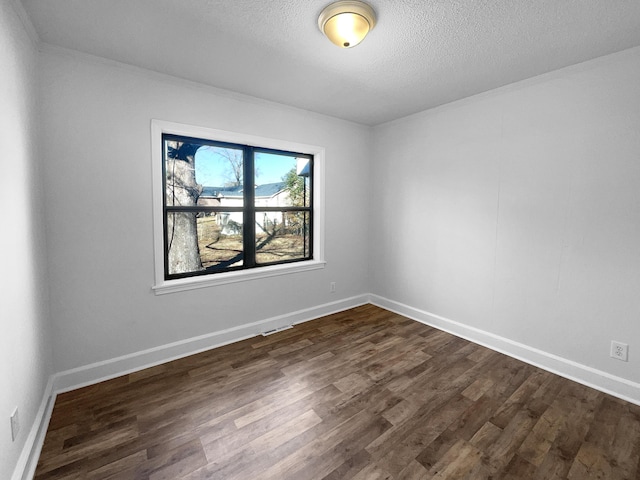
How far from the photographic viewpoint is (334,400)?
2115mm

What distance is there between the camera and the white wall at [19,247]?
1.38 meters

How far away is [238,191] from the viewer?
125 inches

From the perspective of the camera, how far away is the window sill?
2.64 metres

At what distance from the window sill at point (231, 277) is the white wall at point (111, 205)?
64 mm

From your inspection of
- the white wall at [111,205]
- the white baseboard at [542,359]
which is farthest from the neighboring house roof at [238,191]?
the white baseboard at [542,359]

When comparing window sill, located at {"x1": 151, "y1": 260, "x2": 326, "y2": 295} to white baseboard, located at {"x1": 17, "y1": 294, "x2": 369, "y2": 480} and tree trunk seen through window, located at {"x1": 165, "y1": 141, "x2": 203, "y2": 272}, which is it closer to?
tree trunk seen through window, located at {"x1": 165, "y1": 141, "x2": 203, "y2": 272}

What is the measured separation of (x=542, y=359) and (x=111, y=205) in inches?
155

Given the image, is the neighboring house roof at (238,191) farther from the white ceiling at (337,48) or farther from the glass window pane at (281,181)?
the white ceiling at (337,48)

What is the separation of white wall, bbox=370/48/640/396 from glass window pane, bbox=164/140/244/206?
6.96 feet

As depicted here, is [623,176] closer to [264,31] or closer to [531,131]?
[531,131]

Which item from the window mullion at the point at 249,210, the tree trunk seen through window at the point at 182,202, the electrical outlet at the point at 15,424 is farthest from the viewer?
the window mullion at the point at 249,210

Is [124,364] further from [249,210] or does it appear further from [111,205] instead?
[249,210]

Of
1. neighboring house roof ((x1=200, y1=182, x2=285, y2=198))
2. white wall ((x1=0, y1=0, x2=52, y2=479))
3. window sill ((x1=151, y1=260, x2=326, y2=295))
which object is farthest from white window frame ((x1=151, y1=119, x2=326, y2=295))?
white wall ((x1=0, y1=0, x2=52, y2=479))

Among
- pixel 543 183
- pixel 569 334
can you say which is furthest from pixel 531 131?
pixel 569 334
